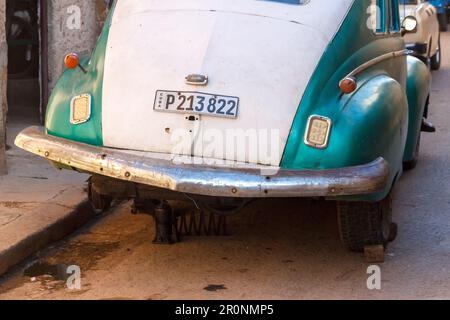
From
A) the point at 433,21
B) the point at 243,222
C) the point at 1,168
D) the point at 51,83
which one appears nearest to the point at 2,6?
the point at 1,168

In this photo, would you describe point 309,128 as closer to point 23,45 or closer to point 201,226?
point 201,226

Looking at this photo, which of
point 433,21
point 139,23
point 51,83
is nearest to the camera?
point 139,23

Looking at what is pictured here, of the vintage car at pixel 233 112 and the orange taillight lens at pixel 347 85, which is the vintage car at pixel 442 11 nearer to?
the vintage car at pixel 233 112

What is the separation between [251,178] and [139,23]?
5.16 ft

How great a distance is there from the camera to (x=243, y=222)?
7.19m

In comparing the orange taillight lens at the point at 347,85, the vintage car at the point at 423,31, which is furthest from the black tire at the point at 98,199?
the vintage car at the point at 423,31

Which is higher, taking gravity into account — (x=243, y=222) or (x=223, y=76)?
(x=223, y=76)

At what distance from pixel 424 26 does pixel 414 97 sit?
665 cm

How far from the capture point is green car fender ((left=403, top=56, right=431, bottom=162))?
25.2ft

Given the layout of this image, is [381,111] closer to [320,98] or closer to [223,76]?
[320,98]

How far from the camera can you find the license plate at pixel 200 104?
18.7ft

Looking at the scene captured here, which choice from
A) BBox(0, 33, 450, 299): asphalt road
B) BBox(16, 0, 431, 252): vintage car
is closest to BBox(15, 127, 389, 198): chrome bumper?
BBox(16, 0, 431, 252): vintage car

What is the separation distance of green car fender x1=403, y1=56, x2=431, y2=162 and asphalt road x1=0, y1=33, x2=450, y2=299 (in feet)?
1.63

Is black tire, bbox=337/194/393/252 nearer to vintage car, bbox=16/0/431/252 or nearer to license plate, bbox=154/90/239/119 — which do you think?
vintage car, bbox=16/0/431/252
